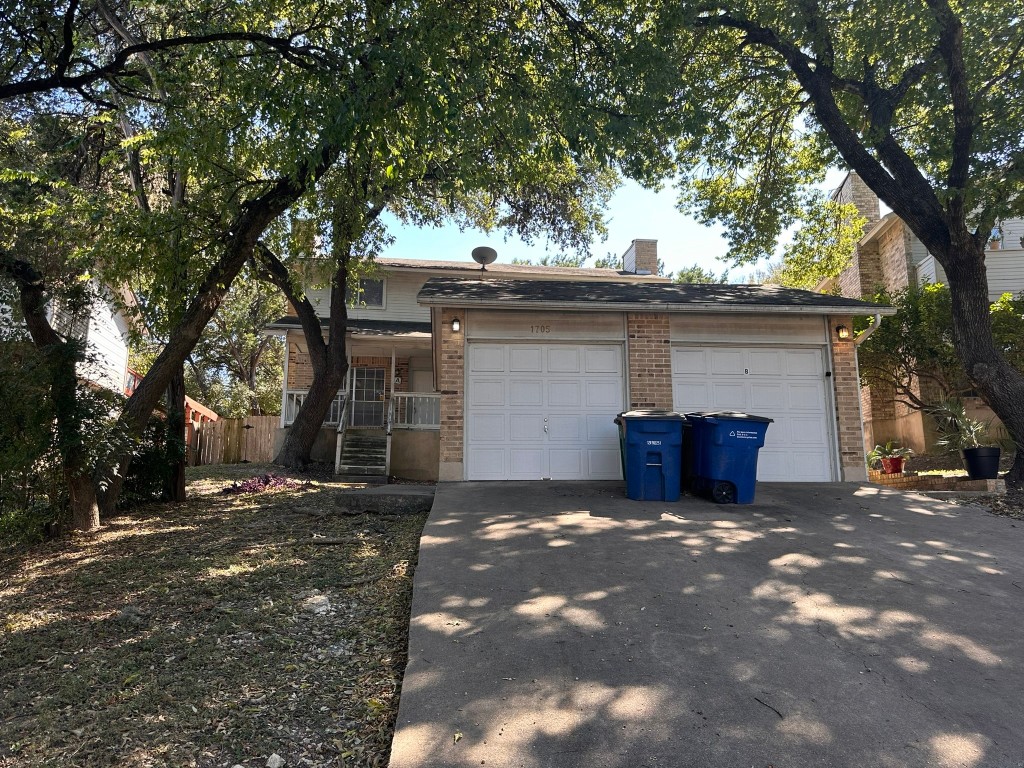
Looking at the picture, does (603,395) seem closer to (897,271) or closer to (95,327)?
(95,327)

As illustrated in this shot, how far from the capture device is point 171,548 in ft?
19.9

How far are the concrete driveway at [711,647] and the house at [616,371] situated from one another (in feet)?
8.80

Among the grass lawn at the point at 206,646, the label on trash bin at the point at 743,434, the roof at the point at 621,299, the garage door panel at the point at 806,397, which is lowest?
the grass lawn at the point at 206,646

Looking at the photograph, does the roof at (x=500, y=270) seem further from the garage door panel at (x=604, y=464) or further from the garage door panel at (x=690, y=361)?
the garage door panel at (x=604, y=464)

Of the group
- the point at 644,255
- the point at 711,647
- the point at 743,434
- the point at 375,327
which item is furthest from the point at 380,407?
the point at 711,647

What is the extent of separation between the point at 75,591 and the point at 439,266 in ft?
46.7

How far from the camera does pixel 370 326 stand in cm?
1620

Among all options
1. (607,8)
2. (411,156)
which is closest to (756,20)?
(607,8)

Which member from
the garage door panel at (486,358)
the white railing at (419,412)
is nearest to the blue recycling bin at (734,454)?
the garage door panel at (486,358)

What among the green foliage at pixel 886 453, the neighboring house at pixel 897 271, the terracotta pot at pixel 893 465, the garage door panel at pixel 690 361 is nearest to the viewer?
the garage door panel at pixel 690 361

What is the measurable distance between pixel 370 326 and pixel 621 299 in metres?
8.81

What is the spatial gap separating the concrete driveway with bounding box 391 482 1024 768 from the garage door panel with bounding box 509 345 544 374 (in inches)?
126

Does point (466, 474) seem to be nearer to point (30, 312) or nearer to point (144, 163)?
point (30, 312)

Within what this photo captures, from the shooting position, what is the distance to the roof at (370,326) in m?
14.9
